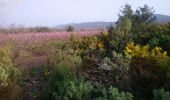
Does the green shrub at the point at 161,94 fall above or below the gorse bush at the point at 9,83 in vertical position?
above

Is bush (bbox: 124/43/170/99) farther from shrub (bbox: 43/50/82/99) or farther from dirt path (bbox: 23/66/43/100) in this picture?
dirt path (bbox: 23/66/43/100)

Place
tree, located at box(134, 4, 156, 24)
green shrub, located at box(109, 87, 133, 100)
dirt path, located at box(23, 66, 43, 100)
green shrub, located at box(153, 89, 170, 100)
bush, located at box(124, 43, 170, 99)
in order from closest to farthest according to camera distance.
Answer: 1. green shrub, located at box(153, 89, 170, 100)
2. green shrub, located at box(109, 87, 133, 100)
3. bush, located at box(124, 43, 170, 99)
4. dirt path, located at box(23, 66, 43, 100)
5. tree, located at box(134, 4, 156, 24)

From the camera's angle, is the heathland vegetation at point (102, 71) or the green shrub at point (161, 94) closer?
the green shrub at point (161, 94)

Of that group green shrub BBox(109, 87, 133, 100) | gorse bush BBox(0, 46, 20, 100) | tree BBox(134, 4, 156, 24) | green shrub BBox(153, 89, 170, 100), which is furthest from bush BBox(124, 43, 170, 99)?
tree BBox(134, 4, 156, 24)

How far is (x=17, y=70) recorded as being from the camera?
10508 mm

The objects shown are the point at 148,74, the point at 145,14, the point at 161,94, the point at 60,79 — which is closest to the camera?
the point at 161,94

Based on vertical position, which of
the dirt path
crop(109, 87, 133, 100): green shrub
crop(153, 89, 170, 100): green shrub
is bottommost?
the dirt path

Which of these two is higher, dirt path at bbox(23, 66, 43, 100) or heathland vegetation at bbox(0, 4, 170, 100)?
heathland vegetation at bbox(0, 4, 170, 100)

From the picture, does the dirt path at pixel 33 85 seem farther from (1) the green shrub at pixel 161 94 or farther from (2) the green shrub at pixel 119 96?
(1) the green shrub at pixel 161 94

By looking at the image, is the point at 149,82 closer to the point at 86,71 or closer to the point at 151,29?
the point at 86,71

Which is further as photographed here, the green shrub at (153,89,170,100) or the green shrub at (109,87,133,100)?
the green shrub at (109,87,133,100)

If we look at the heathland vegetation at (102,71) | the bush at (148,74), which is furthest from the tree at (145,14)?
the bush at (148,74)

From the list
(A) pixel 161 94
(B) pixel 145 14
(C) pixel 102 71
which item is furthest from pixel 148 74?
(B) pixel 145 14

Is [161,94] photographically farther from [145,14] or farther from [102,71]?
[145,14]
